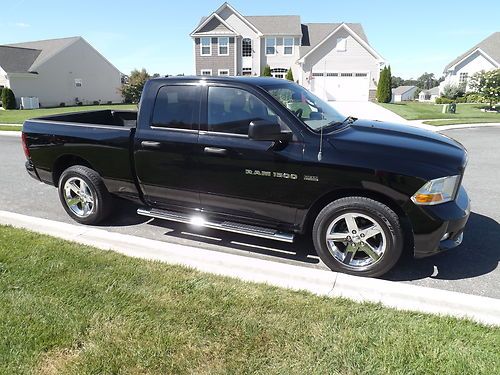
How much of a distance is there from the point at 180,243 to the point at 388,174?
245 cm

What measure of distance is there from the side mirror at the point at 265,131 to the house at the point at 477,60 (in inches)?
1933

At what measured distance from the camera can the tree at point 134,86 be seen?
4558cm

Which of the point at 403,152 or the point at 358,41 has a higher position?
the point at 358,41

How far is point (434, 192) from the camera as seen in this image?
11.2 ft

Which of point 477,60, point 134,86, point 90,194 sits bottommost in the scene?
point 90,194

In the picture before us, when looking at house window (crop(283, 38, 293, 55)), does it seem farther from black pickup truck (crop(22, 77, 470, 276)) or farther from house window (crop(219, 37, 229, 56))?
black pickup truck (crop(22, 77, 470, 276))

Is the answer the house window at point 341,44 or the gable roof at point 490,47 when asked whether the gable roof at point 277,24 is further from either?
the gable roof at point 490,47

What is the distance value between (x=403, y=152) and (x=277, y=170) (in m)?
1.17

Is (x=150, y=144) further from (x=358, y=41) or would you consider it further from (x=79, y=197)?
(x=358, y=41)

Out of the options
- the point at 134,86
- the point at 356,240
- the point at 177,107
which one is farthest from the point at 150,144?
the point at 134,86

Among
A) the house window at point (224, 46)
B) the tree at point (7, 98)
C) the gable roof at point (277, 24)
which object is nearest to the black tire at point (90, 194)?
the house window at point (224, 46)

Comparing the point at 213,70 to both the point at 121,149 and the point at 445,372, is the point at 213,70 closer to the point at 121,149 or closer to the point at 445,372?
the point at 121,149

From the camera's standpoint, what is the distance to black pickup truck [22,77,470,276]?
3.50 metres

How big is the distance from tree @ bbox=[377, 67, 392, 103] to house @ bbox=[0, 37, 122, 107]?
3201 centimetres
